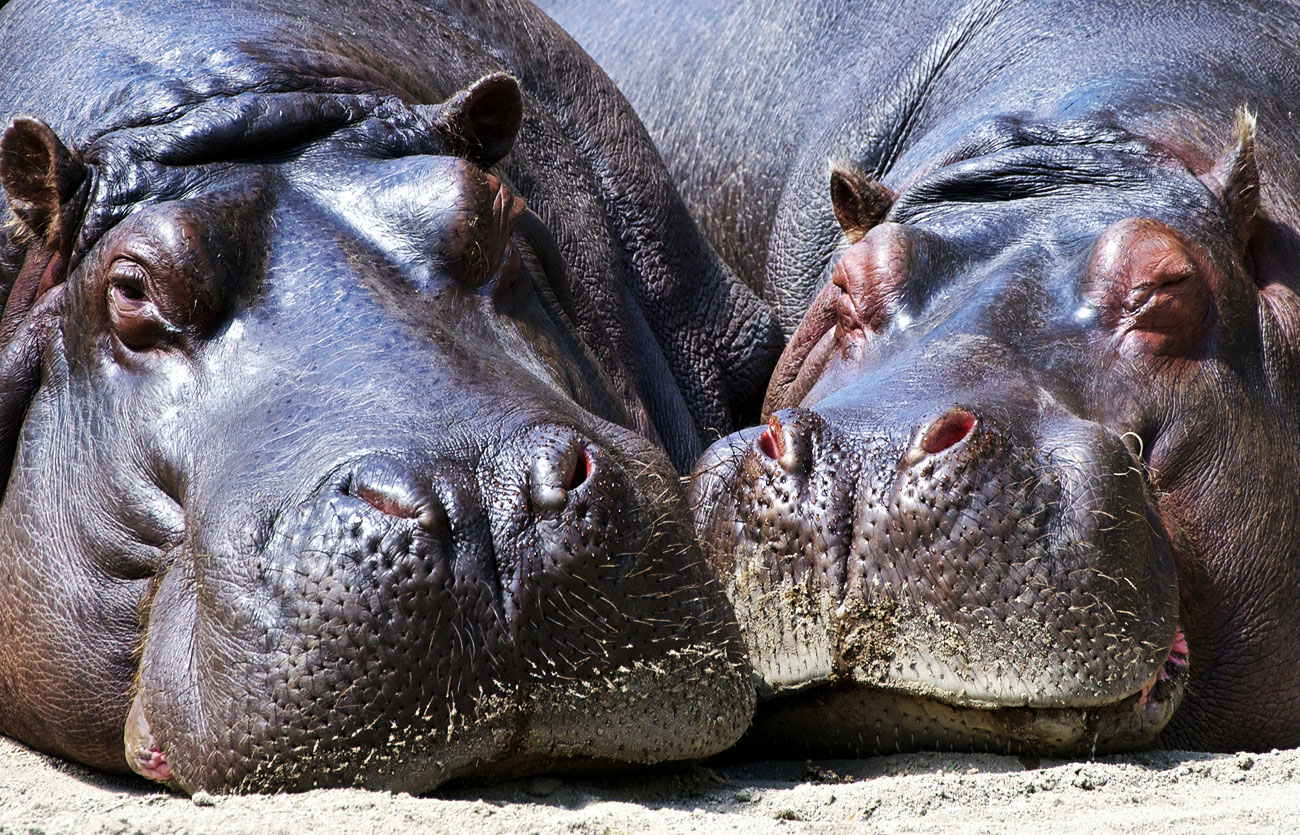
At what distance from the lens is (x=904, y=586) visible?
3018 millimetres

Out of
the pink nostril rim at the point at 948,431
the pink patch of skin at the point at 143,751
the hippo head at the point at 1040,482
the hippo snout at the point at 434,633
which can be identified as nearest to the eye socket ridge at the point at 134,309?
the hippo snout at the point at 434,633

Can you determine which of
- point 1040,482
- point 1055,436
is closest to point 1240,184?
→ point 1055,436

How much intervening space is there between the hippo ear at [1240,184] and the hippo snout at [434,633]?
200 centimetres

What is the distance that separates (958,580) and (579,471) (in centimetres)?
80

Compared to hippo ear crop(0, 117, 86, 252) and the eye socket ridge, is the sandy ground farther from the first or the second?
hippo ear crop(0, 117, 86, 252)

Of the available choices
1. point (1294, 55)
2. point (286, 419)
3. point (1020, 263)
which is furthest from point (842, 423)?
point (1294, 55)

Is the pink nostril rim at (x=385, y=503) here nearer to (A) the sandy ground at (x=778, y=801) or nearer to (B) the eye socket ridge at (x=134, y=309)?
(A) the sandy ground at (x=778, y=801)

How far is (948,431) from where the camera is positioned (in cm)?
308

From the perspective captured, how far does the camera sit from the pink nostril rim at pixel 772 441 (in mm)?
3230

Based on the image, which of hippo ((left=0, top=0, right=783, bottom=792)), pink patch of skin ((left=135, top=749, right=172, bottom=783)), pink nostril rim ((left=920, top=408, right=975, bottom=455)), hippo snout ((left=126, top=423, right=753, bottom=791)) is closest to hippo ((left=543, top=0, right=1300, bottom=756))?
pink nostril rim ((left=920, top=408, right=975, bottom=455))

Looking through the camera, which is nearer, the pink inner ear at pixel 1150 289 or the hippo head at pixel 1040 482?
the hippo head at pixel 1040 482

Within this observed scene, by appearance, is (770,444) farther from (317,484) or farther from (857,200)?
(857,200)

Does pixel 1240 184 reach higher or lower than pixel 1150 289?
higher

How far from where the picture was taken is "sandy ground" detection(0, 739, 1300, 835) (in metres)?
2.42
